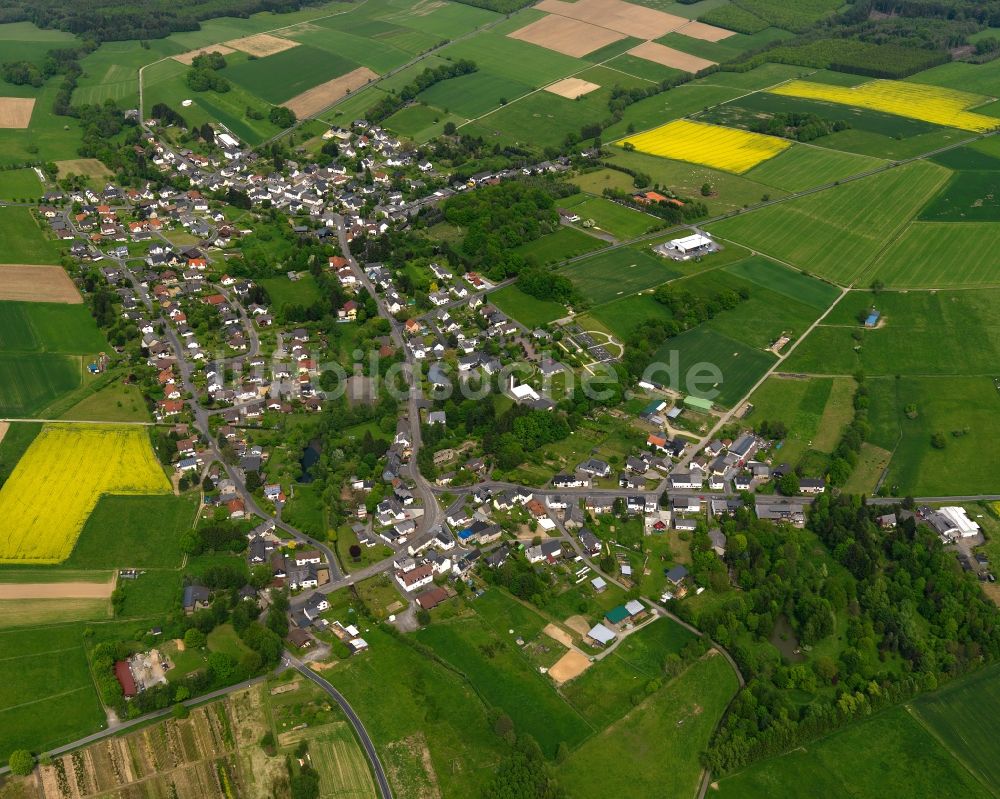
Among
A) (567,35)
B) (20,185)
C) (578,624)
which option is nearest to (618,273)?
(578,624)

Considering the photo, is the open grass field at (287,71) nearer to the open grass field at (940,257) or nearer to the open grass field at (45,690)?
the open grass field at (940,257)

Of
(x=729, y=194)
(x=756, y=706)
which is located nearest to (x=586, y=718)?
(x=756, y=706)

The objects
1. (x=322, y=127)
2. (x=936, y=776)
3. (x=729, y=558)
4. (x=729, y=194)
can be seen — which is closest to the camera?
(x=936, y=776)

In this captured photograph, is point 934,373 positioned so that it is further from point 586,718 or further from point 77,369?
point 77,369

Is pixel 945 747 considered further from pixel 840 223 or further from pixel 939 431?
pixel 840 223

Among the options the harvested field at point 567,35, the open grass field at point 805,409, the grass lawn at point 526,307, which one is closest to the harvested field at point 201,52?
the harvested field at point 567,35
